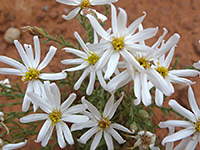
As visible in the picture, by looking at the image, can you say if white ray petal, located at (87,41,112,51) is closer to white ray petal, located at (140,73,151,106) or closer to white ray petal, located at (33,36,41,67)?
white ray petal, located at (140,73,151,106)

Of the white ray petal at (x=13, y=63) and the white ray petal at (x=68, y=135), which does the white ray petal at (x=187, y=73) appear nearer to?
the white ray petal at (x=68, y=135)

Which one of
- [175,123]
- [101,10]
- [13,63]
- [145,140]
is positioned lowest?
[145,140]

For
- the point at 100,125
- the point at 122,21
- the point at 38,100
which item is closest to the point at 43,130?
the point at 38,100

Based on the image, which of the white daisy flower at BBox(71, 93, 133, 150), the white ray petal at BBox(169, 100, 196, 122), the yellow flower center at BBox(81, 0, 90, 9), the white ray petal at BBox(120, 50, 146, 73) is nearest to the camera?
the white ray petal at BBox(120, 50, 146, 73)

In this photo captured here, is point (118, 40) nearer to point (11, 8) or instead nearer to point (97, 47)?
point (97, 47)

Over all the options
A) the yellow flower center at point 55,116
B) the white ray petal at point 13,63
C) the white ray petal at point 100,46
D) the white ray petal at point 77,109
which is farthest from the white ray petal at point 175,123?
the white ray petal at point 13,63

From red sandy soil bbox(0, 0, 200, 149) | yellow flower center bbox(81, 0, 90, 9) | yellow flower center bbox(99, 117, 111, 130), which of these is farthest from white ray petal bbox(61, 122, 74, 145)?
red sandy soil bbox(0, 0, 200, 149)

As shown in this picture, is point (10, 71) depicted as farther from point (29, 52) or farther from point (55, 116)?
point (55, 116)

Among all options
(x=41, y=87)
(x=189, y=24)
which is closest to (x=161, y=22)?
(x=189, y=24)
